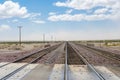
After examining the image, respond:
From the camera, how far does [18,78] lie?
12.3 m

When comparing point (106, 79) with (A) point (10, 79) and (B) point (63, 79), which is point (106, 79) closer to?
(B) point (63, 79)

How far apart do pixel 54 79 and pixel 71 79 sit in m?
0.76

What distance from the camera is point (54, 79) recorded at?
12086 mm

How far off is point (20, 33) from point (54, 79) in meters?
86.1

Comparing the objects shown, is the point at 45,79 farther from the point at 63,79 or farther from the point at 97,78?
the point at 97,78

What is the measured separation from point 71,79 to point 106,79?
5.26ft

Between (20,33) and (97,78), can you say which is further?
(20,33)

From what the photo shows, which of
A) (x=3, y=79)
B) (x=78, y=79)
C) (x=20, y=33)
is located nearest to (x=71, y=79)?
(x=78, y=79)

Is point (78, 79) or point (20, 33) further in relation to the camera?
point (20, 33)

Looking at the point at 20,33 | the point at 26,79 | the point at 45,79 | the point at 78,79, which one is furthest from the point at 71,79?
the point at 20,33

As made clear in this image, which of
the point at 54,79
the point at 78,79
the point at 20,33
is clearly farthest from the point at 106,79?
the point at 20,33

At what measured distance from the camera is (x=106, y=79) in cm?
1234

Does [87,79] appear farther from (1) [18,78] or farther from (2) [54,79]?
(1) [18,78]

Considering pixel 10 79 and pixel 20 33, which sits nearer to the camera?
pixel 10 79
